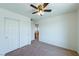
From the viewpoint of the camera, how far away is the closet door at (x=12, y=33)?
374cm

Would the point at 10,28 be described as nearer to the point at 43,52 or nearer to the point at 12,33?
the point at 12,33

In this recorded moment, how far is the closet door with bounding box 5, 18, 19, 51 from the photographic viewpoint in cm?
374

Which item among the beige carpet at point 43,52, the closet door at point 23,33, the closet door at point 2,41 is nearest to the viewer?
the closet door at point 2,41

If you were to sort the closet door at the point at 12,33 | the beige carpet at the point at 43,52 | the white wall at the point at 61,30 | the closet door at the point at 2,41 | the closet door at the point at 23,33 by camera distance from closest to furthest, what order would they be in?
the closet door at the point at 2,41 < the beige carpet at the point at 43,52 < the closet door at the point at 12,33 < the white wall at the point at 61,30 < the closet door at the point at 23,33

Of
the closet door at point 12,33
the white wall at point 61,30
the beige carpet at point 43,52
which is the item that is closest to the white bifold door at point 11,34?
the closet door at point 12,33

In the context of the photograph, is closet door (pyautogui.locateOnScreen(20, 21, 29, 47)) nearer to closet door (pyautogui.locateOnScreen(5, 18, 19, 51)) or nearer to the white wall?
closet door (pyautogui.locateOnScreen(5, 18, 19, 51))

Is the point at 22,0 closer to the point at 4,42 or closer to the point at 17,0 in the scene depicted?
the point at 17,0

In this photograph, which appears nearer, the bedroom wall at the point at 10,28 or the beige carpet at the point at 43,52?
the bedroom wall at the point at 10,28

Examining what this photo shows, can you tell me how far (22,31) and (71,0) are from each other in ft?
14.8

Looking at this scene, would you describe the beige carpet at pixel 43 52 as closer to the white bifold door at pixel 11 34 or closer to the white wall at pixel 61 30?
the white bifold door at pixel 11 34

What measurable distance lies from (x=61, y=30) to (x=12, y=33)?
8.75 feet

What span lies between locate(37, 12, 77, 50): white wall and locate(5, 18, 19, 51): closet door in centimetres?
233

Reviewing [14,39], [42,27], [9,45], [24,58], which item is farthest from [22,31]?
[24,58]

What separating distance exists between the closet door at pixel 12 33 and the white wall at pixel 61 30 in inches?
91.7
